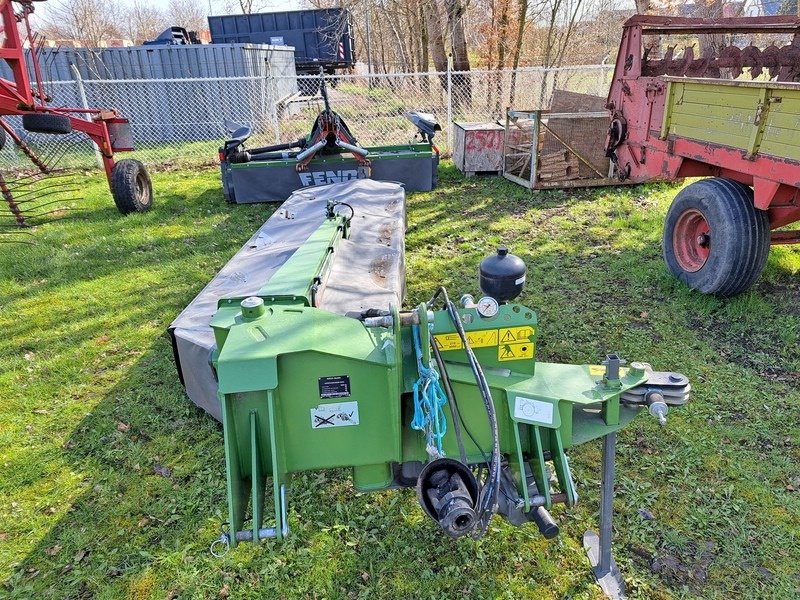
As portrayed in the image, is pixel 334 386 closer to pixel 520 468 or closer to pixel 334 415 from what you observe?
pixel 334 415

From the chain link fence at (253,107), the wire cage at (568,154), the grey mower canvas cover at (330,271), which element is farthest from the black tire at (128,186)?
the wire cage at (568,154)

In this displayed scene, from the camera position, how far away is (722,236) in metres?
4.36

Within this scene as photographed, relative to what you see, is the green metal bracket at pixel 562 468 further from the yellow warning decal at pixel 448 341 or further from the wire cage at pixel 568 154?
the wire cage at pixel 568 154

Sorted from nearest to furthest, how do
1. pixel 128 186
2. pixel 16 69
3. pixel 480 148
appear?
pixel 16 69 < pixel 128 186 < pixel 480 148

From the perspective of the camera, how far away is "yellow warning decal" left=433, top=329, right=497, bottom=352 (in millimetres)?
2160

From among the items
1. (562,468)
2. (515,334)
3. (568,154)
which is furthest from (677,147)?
(562,468)

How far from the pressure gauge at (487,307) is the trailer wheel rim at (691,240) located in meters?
3.35

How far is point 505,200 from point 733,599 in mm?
6131

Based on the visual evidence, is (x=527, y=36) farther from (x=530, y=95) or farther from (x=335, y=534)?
(x=335, y=534)

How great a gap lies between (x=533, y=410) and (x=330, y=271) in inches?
76.3

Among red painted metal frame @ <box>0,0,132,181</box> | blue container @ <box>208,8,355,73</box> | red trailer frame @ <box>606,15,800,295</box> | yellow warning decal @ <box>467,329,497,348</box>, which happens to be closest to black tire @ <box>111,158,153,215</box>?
red painted metal frame @ <box>0,0,132,181</box>

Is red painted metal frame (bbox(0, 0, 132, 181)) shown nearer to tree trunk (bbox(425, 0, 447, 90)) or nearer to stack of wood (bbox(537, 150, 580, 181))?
stack of wood (bbox(537, 150, 580, 181))

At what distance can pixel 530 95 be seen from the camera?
1391cm

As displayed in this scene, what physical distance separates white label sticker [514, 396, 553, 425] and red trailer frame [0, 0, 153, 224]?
4.10 m
